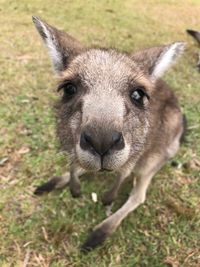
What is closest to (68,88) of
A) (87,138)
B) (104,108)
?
(104,108)

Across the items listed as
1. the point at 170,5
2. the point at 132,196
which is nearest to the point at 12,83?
the point at 132,196

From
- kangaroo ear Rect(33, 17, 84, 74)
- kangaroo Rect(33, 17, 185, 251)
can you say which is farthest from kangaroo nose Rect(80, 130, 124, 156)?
kangaroo ear Rect(33, 17, 84, 74)

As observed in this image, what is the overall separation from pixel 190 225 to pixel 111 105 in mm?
Answer: 1695

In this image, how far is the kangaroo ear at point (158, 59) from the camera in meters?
→ 3.08

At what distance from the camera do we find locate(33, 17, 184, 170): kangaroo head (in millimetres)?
2320

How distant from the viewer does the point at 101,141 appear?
7.36 feet

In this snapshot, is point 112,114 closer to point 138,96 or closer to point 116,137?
point 116,137

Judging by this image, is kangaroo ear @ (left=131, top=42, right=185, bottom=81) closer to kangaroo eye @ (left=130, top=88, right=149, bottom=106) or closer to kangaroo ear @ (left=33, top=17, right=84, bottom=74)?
kangaroo eye @ (left=130, top=88, right=149, bottom=106)

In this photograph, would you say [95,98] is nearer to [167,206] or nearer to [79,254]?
[79,254]

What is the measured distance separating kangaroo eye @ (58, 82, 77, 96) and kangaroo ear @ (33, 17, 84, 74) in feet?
0.85

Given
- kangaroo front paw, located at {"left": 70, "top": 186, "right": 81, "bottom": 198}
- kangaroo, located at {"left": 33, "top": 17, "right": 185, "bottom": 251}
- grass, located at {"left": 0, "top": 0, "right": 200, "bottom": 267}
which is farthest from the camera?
kangaroo front paw, located at {"left": 70, "top": 186, "right": 81, "bottom": 198}

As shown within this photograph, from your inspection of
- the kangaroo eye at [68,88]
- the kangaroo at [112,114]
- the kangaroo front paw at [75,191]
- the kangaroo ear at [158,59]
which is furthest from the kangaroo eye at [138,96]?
the kangaroo front paw at [75,191]

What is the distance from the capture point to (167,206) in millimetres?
3818

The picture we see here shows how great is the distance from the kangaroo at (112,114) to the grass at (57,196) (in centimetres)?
15
